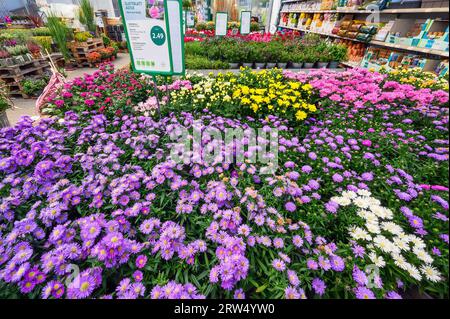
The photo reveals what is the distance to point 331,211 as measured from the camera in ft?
3.81

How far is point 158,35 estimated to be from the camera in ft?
4.91

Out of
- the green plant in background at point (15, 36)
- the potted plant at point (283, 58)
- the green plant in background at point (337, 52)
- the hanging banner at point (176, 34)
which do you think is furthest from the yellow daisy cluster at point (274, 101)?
the green plant in background at point (15, 36)

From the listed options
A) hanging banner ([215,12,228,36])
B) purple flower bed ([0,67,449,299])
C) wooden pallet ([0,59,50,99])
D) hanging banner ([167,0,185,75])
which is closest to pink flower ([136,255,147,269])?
purple flower bed ([0,67,449,299])

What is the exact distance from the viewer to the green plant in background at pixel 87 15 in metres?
7.21

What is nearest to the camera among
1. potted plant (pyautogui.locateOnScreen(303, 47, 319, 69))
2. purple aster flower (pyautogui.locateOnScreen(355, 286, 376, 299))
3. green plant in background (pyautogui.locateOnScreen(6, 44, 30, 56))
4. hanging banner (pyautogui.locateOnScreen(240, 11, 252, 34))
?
purple aster flower (pyautogui.locateOnScreen(355, 286, 376, 299))

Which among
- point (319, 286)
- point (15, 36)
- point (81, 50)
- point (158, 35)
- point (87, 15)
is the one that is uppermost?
Result: point (158, 35)

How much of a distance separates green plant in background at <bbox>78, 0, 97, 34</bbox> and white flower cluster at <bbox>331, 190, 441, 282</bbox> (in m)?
9.60

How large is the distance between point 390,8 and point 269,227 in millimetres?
4574

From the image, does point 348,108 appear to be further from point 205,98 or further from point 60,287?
point 60,287

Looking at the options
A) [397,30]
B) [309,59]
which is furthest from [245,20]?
[397,30]

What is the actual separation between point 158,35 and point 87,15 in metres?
8.28

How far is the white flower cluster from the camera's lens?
2.98 feet

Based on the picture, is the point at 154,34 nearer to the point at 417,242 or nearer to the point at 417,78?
the point at 417,242

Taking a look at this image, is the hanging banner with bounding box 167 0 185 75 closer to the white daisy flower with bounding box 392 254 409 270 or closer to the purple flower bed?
the purple flower bed
